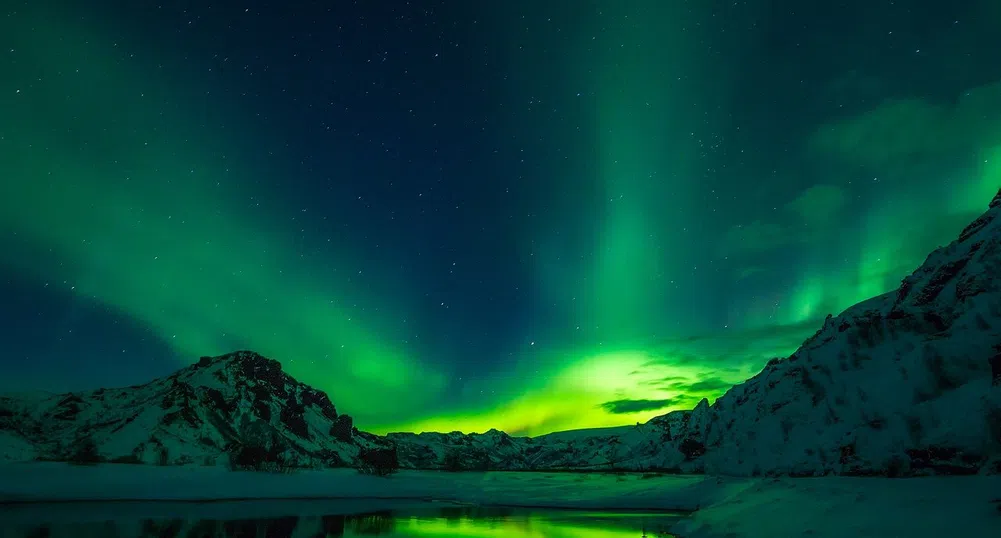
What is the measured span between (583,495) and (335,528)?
38060 mm

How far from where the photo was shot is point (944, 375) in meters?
58.2

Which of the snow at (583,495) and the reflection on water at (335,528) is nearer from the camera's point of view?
the snow at (583,495)

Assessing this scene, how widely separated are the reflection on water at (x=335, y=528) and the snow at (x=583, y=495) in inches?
242

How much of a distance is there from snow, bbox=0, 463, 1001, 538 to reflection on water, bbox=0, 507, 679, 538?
20.2 ft

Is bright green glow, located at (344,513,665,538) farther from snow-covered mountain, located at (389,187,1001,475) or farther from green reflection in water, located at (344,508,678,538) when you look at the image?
snow-covered mountain, located at (389,187,1001,475)

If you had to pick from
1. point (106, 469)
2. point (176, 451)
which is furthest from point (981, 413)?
point (176, 451)

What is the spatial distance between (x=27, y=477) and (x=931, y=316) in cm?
12343

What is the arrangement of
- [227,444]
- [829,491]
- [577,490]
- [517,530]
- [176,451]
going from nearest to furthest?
[829,491], [517,530], [577,490], [176,451], [227,444]

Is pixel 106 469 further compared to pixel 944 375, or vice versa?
pixel 106 469

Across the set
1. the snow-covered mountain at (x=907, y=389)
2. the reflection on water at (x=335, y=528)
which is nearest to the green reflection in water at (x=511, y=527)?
the reflection on water at (x=335, y=528)

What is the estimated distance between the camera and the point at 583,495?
61844 mm

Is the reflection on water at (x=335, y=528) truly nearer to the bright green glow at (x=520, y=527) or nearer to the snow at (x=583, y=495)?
the bright green glow at (x=520, y=527)

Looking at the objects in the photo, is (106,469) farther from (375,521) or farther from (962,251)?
(962,251)

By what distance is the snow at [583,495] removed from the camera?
2180 cm
